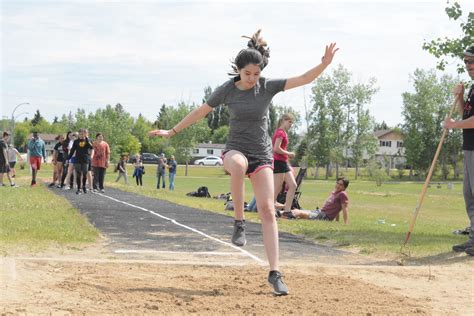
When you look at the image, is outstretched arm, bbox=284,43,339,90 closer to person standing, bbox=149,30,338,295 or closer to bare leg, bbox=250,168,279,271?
person standing, bbox=149,30,338,295

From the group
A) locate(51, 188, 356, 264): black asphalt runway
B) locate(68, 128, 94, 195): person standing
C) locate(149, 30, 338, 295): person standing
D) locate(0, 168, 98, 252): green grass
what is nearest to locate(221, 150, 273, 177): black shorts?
locate(149, 30, 338, 295): person standing

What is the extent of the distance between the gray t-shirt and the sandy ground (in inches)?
48.5

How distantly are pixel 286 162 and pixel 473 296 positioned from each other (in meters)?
6.87

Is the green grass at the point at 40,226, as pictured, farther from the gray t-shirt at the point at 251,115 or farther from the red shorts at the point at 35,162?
the red shorts at the point at 35,162

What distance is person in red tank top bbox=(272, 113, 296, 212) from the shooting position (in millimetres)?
12039

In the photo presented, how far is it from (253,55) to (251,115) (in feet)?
1.71

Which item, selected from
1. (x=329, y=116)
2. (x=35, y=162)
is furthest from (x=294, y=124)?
(x=35, y=162)

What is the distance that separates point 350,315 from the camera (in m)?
4.94

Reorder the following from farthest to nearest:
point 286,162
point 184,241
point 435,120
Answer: point 435,120 < point 286,162 < point 184,241

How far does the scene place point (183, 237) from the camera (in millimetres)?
9633

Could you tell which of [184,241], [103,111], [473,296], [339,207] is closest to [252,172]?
[473,296]

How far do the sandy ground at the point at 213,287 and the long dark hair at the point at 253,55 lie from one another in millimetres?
1954

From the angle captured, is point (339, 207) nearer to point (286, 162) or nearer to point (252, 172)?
point (286, 162)

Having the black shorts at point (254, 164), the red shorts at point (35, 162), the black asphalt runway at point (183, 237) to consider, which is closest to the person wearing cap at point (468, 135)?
the black asphalt runway at point (183, 237)
